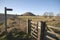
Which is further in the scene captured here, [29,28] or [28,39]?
[29,28]

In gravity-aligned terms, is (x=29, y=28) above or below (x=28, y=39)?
above

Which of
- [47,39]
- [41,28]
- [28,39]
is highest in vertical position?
[41,28]

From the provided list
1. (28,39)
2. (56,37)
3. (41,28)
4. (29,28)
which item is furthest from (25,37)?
(56,37)

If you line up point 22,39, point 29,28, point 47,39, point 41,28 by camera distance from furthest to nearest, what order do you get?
point 29,28 → point 22,39 → point 41,28 → point 47,39

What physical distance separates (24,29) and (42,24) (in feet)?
15.9

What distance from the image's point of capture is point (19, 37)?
8625 millimetres

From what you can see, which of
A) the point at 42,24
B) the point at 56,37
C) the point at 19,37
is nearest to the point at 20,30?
the point at 19,37

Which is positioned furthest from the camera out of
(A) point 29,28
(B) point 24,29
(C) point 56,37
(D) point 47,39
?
(B) point 24,29

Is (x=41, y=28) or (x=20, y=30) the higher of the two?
(x=41, y=28)

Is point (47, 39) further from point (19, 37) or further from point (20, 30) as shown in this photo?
point (20, 30)

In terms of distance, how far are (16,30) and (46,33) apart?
16.9 ft

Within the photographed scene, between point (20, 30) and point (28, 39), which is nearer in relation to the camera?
point (28, 39)

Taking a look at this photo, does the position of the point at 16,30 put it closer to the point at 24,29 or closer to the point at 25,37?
the point at 24,29

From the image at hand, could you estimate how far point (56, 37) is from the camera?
14.1ft
